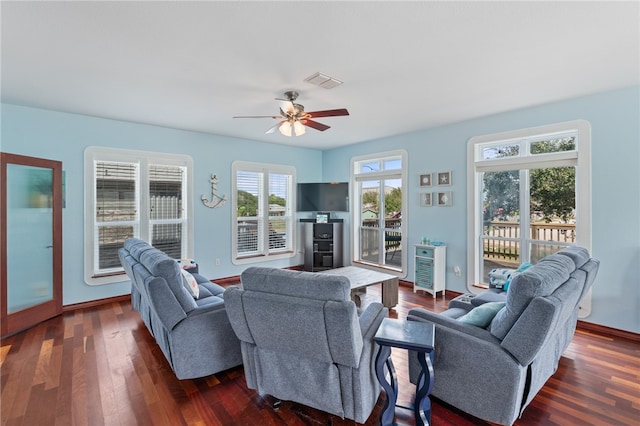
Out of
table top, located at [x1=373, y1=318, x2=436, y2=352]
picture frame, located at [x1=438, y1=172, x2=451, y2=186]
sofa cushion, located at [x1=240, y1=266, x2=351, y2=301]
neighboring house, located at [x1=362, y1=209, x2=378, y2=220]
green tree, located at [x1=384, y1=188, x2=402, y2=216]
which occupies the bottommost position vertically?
table top, located at [x1=373, y1=318, x2=436, y2=352]

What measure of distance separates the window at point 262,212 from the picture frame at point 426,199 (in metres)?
2.69

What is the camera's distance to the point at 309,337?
1774 mm

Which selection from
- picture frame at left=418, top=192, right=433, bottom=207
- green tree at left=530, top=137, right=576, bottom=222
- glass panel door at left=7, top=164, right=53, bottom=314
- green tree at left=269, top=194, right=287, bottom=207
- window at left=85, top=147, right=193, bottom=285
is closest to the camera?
glass panel door at left=7, top=164, right=53, bottom=314

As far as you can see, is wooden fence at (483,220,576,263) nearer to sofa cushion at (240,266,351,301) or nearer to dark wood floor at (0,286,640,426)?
dark wood floor at (0,286,640,426)

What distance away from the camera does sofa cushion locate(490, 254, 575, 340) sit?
1.76m

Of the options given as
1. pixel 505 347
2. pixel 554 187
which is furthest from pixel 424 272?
pixel 505 347

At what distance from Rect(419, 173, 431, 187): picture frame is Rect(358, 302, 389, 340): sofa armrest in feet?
10.8

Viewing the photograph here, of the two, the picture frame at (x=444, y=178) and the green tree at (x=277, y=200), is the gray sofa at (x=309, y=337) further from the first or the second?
the green tree at (x=277, y=200)

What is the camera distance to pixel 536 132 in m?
3.81

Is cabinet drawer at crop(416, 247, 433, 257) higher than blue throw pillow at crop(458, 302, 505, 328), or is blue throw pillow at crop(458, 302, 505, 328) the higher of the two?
cabinet drawer at crop(416, 247, 433, 257)

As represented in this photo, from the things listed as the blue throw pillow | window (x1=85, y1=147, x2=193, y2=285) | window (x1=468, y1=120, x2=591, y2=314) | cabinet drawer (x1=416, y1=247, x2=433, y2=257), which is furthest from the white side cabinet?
window (x1=85, y1=147, x2=193, y2=285)

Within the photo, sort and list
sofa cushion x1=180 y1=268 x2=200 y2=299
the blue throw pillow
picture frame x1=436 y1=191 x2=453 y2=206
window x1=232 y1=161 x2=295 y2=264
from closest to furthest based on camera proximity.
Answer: the blue throw pillow → sofa cushion x1=180 y1=268 x2=200 y2=299 → picture frame x1=436 y1=191 x2=453 y2=206 → window x1=232 y1=161 x2=295 y2=264

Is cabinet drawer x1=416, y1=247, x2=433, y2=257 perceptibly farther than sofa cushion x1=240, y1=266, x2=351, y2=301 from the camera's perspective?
Yes

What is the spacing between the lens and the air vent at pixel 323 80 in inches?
111
